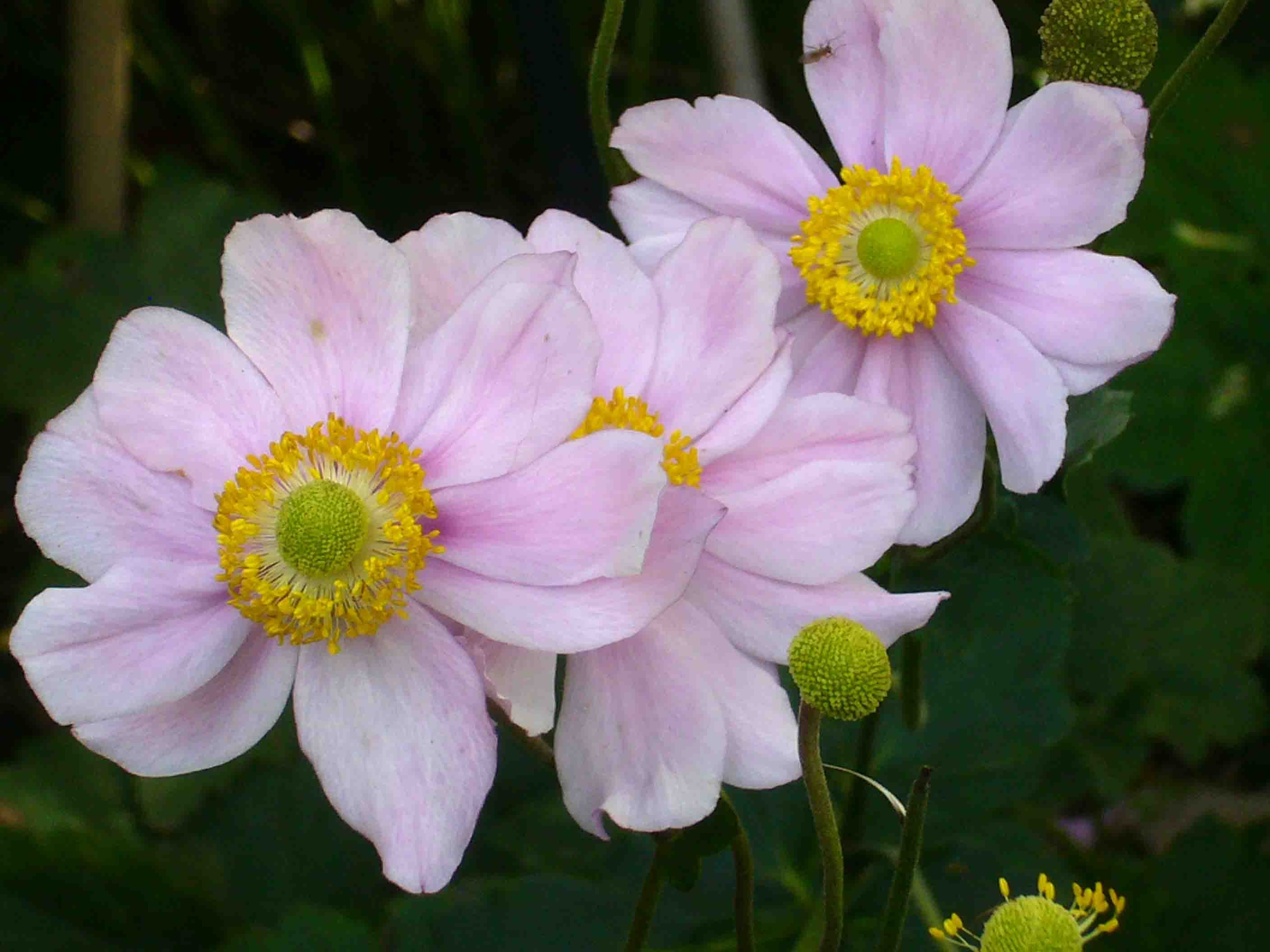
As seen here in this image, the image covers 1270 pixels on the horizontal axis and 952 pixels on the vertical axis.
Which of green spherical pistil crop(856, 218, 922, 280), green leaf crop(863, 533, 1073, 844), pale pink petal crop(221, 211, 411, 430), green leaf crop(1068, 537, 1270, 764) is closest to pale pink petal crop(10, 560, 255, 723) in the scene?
pale pink petal crop(221, 211, 411, 430)

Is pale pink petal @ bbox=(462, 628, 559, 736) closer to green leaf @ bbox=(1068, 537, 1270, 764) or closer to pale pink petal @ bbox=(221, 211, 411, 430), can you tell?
pale pink petal @ bbox=(221, 211, 411, 430)

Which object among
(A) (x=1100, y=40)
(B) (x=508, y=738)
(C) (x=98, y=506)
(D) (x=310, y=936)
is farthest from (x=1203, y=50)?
(D) (x=310, y=936)

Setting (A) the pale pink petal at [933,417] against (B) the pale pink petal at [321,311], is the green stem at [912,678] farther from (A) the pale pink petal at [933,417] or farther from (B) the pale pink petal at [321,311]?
(B) the pale pink petal at [321,311]

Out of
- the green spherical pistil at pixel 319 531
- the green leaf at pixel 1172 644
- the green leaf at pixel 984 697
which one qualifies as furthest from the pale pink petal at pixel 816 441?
the green leaf at pixel 1172 644

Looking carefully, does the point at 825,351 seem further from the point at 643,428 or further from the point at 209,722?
the point at 209,722

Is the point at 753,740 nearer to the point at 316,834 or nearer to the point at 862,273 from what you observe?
the point at 862,273

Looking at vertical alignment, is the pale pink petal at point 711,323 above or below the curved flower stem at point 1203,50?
below
